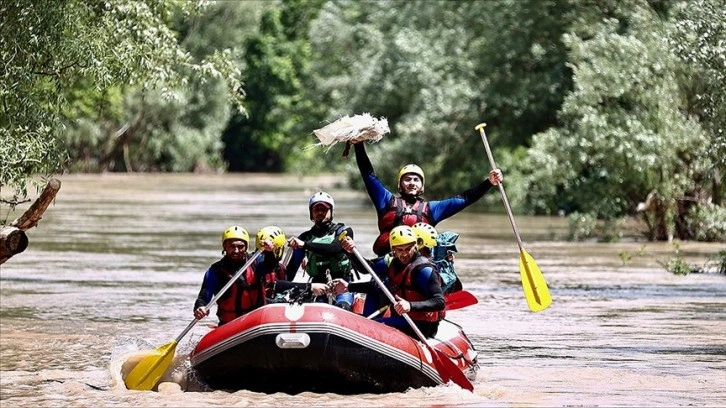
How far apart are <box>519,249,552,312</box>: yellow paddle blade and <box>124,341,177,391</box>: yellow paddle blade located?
12.7ft

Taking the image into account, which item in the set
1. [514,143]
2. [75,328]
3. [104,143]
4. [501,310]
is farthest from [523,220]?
[104,143]

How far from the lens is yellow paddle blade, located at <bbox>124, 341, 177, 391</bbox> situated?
11969 mm

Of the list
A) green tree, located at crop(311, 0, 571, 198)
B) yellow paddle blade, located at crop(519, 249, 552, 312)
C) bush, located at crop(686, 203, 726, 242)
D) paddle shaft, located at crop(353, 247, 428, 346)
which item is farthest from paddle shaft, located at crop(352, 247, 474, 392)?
green tree, located at crop(311, 0, 571, 198)

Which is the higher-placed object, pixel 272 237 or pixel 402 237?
pixel 402 237

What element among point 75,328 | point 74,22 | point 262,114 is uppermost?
point 74,22

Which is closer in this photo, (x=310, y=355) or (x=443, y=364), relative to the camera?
(x=310, y=355)

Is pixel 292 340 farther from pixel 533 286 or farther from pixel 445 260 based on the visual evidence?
pixel 533 286

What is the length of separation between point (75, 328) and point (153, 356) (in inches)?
166

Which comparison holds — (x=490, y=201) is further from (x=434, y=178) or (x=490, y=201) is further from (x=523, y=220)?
(x=523, y=220)

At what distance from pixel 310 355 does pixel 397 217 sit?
254 centimetres

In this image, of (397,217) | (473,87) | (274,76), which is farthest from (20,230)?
(274,76)

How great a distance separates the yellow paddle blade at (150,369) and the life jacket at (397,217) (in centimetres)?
215

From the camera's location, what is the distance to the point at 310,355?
36.1 feet

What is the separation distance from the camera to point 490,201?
43531 mm
